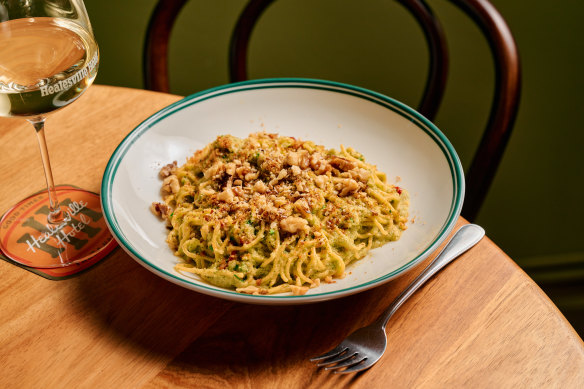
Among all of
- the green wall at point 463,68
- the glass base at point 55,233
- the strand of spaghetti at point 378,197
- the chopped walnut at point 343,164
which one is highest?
the chopped walnut at point 343,164

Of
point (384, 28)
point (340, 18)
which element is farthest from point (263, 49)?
point (384, 28)

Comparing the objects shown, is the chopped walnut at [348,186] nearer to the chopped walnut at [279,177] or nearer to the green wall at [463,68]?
the chopped walnut at [279,177]

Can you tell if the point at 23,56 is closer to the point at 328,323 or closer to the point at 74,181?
the point at 74,181

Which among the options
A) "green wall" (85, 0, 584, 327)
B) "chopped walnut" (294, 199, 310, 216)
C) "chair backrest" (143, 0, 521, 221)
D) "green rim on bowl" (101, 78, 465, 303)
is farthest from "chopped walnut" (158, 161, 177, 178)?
"green wall" (85, 0, 584, 327)

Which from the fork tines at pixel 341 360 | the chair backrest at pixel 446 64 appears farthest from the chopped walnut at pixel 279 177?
the chair backrest at pixel 446 64

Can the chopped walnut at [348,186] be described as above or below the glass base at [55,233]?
above

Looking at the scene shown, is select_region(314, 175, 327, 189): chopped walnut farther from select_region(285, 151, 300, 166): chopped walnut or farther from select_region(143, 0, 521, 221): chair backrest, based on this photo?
select_region(143, 0, 521, 221): chair backrest
